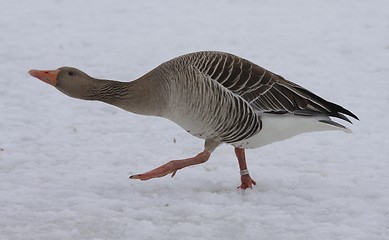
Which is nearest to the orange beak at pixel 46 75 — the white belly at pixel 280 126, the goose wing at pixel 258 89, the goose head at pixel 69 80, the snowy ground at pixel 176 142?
the goose head at pixel 69 80

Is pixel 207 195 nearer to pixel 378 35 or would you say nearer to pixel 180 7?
pixel 378 35

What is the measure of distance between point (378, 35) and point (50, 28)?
16.0 ft

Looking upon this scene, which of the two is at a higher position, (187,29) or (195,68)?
(187,29)

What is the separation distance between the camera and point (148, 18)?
37.9 ft

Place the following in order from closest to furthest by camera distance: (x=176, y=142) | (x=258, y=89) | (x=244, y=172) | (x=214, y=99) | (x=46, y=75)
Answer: (x=46, y=75)
(x=214, y=99)
(x=258, y=89)
(x=244, y=172)
(x=176, y=142)

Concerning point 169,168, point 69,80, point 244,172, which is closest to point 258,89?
point 244,172

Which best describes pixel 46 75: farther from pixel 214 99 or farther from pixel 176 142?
pixel 176 142

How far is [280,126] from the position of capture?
5348mm

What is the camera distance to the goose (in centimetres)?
512

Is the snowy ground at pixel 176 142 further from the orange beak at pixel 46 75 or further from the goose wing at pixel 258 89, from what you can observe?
the orange beak at pixel 46 75

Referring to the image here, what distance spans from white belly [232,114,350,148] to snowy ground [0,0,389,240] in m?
0.40

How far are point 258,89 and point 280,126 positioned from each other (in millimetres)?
320

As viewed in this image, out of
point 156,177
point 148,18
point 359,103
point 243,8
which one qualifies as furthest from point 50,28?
point 156,177

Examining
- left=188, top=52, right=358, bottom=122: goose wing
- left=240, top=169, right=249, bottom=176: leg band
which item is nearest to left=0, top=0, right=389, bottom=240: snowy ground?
left=240, top=169, right=249, bottom=176: leg band
